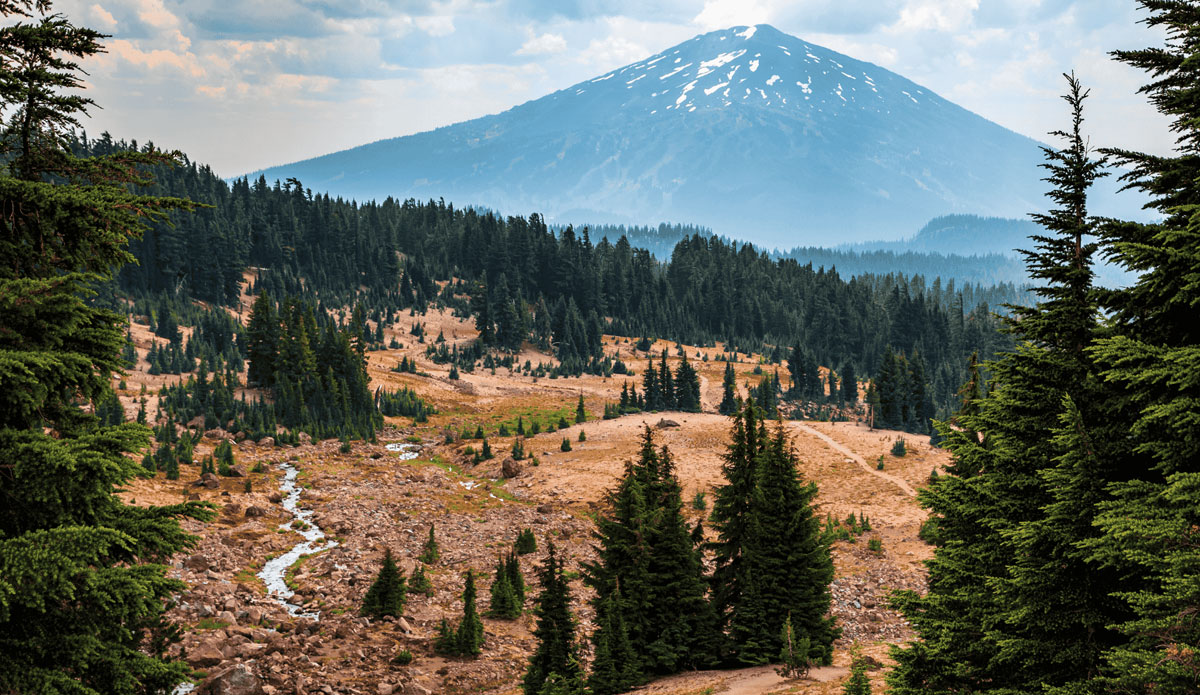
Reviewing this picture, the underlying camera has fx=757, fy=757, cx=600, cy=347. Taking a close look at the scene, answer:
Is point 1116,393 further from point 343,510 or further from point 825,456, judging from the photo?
point 825,456

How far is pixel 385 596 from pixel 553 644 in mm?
10481

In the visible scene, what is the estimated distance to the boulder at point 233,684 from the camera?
19.8 meters

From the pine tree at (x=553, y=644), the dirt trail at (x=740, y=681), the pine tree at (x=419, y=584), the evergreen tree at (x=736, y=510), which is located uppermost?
the evergreen tree at (x=736, y=510)

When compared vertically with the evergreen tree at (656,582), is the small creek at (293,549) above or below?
below

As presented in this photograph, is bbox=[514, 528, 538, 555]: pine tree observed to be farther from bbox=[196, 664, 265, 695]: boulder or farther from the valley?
bbox=[196, 664, 265, 695]: boulder

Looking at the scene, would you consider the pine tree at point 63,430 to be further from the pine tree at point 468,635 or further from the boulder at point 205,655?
the pine tree at point 468,635

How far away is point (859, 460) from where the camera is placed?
198 ft

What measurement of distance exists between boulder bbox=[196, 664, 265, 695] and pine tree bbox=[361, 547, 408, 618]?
27.1 ft

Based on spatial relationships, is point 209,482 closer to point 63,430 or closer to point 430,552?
point 430,552

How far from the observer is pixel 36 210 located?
29.5 feet

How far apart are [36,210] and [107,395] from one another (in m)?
2.33

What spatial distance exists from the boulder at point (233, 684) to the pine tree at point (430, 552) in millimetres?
15705

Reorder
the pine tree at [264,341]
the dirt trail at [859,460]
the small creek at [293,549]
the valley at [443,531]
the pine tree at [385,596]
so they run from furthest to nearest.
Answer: the pine tree at [264,341] < the dirt trail at [859,460] < the small creek at [293,549] < the pine tree at [385,596] < the valley at [443,531]

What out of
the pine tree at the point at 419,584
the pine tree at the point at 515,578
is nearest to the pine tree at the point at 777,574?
the pine tree at the point at 515,578
